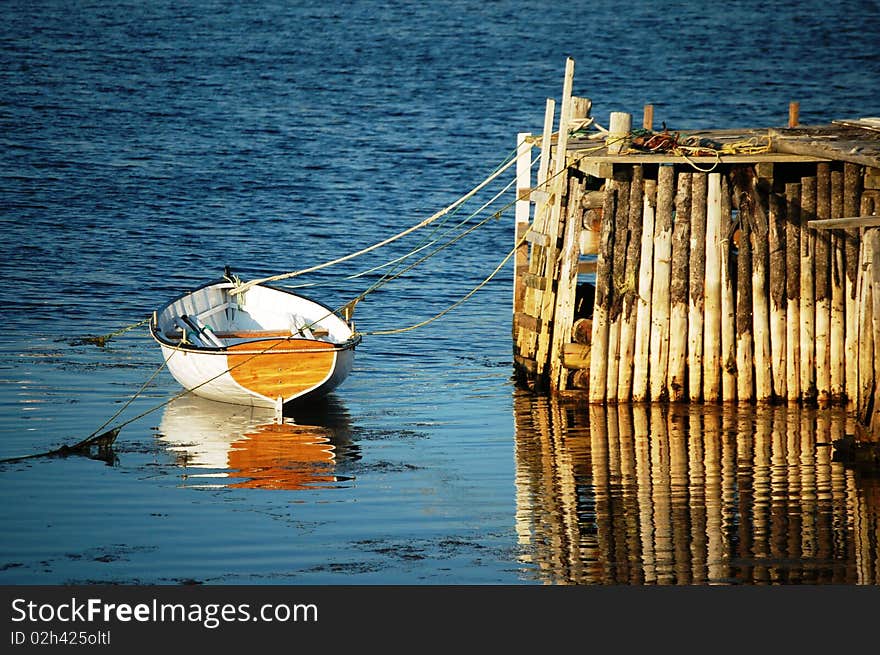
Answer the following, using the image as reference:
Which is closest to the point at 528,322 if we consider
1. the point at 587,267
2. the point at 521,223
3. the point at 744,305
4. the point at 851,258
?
the point at 587,267

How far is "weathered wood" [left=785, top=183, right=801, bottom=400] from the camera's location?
19.2 metres

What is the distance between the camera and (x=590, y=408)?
65.1 feet

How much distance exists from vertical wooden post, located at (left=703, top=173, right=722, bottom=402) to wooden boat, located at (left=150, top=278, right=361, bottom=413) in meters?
4.90

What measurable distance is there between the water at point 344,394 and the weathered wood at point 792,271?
958mm

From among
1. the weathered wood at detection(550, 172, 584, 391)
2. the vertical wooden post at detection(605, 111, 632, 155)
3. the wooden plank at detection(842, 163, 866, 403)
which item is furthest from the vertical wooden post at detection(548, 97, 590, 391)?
the wooden plank at detection(842, 163, 866, 403)

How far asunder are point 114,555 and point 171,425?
5620mm

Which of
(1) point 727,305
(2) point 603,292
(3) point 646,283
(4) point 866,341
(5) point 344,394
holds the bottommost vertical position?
(5) point 344,394

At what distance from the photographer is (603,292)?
19219 millimetres

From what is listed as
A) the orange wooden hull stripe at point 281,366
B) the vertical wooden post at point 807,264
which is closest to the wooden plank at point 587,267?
the vertical wooden post at point 807,264

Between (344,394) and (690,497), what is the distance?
6948mm

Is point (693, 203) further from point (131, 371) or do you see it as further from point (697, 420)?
point (131, 371)

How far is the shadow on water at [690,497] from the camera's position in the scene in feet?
45.4

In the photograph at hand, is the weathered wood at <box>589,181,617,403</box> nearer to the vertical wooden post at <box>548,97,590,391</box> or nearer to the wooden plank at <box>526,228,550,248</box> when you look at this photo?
the vertical wooden post at <box>548,97,590,391</box>

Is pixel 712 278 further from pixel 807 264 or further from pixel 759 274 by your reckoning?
pixel 807 264
